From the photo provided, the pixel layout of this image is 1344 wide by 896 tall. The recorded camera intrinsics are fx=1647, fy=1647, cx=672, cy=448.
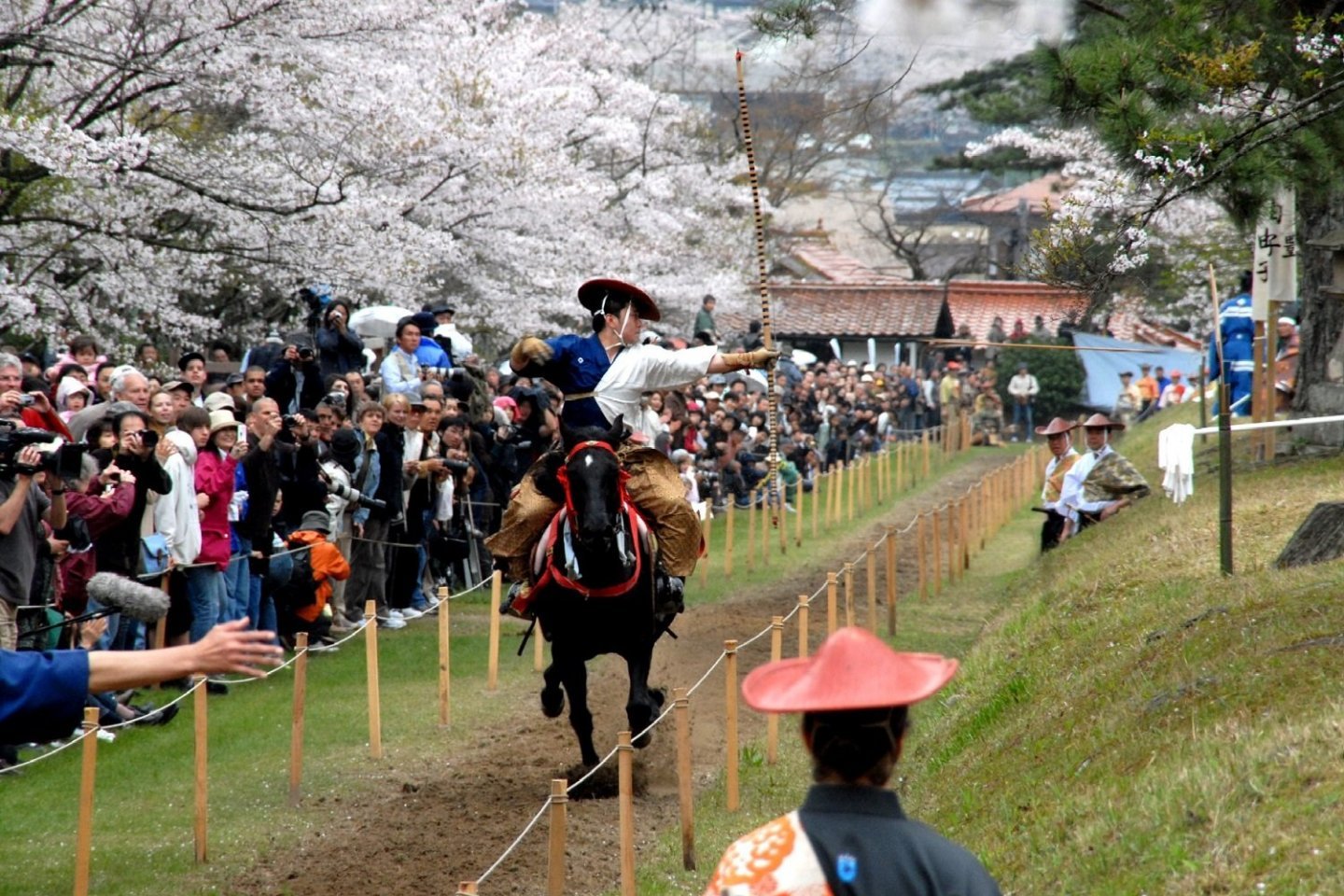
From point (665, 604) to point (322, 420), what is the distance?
4899 millimetres

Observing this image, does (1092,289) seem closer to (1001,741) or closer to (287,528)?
(1001,741)

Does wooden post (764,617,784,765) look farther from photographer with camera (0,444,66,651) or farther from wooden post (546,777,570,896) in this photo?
photographer with camera (0,444,66,651)

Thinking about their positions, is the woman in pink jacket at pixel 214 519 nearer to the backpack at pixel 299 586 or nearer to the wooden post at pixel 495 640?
the backpack at pixel 299 586

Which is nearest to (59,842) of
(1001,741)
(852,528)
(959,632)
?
(1001,741)

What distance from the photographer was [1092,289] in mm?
9461

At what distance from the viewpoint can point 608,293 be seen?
10297mm

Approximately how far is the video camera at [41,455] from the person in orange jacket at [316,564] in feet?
11.6

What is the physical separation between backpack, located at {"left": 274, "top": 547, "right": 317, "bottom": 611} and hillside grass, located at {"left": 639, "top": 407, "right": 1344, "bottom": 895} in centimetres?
413

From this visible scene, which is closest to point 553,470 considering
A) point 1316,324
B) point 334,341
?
point 334,341

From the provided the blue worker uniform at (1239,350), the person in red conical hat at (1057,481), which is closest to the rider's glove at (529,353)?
the person in red conical hat at (1057,481)

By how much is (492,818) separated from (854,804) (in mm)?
6080

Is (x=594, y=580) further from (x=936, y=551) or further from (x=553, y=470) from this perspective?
(x=936, y=551)

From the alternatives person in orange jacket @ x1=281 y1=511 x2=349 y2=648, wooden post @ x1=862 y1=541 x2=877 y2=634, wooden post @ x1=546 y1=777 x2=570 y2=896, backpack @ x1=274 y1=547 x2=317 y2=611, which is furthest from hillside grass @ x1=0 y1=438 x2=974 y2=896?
wooden post @ x1=862 y1=541 x2=877 y2=634

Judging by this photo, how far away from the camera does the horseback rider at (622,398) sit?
33.3 feet
